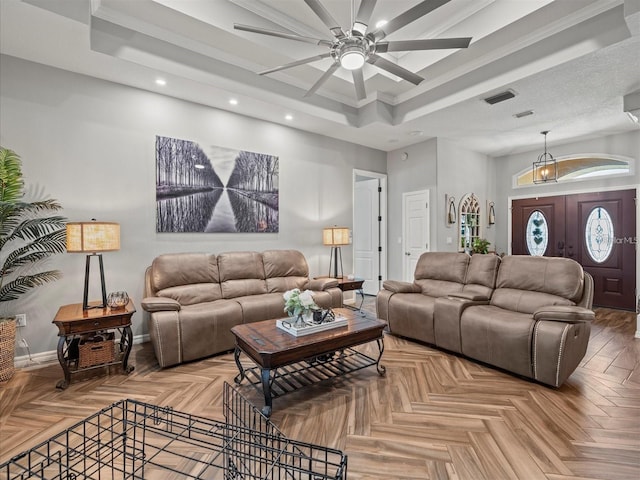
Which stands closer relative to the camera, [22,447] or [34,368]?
[22,447]

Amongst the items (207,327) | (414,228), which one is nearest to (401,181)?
(414,228)

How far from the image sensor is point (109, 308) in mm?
3094

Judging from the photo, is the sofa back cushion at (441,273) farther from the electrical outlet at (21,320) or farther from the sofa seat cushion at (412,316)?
the electrical outlet at (21,320)

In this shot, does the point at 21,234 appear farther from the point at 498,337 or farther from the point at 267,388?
the point at 498,337

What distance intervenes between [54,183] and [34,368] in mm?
1841

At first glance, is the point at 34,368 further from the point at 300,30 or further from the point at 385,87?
the point at 385,87

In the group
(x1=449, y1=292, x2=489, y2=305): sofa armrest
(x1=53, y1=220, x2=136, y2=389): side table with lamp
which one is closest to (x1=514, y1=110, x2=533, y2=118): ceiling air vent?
(x1=449, y1=292, x2=489, y2=305): sofa armrest

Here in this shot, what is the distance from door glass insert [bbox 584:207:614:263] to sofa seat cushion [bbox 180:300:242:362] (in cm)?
619

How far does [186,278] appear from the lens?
149 inches

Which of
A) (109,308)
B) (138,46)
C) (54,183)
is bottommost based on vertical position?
(109,308)

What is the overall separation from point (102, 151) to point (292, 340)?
3.01 metres

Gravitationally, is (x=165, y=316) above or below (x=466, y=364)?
above

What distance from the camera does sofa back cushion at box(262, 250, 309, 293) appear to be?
14.4ft

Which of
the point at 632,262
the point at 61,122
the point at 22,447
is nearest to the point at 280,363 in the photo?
the point at 22,447
